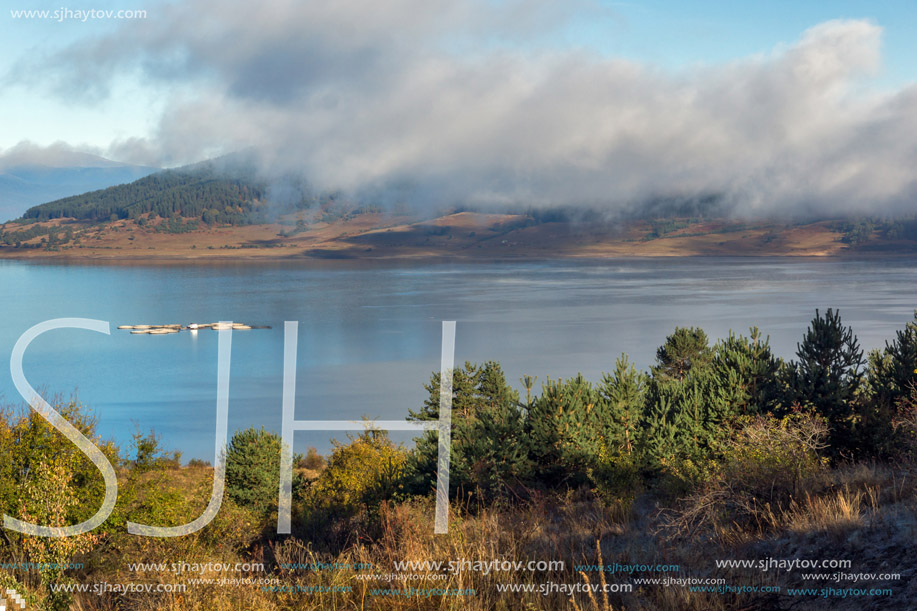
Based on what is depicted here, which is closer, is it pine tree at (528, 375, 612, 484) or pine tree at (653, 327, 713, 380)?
pine tree at (528, 375, 612, 484)

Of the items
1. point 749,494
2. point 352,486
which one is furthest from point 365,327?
point 749,494

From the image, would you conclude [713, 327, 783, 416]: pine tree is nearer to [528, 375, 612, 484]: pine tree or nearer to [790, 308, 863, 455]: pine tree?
[790, 308, 863, 455]: pine tree

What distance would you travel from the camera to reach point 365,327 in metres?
83.9

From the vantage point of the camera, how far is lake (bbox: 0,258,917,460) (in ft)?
174

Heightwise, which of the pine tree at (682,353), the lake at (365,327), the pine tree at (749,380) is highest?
the pine tree at (749,380)

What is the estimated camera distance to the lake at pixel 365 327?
52.9 m


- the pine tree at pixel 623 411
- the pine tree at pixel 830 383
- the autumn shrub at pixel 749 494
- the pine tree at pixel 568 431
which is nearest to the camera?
the autumn shrub at pixel 749 494

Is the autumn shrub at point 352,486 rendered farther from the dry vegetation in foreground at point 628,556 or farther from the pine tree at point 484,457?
the dry vegetation in foreground at point 628,556

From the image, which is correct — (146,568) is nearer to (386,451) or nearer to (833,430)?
(833,430)

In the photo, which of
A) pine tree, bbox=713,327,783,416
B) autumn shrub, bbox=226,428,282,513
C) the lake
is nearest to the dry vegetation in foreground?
pine tree, bbox=713,327,783,416

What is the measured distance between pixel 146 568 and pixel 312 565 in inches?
65.5

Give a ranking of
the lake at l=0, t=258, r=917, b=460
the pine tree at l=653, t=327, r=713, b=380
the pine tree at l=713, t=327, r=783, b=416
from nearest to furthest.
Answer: the pine tree at l=713, t=327, r=783, b=416 < the pine tree at l=653, t=327, r=713, b=380 < the lake at l=0, t=258, r=917, b=460

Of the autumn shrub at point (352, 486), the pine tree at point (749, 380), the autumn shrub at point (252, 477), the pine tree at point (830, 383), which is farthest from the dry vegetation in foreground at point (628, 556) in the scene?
the autumn shrub at point (252, 477)

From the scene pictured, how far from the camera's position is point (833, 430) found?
1197cm
